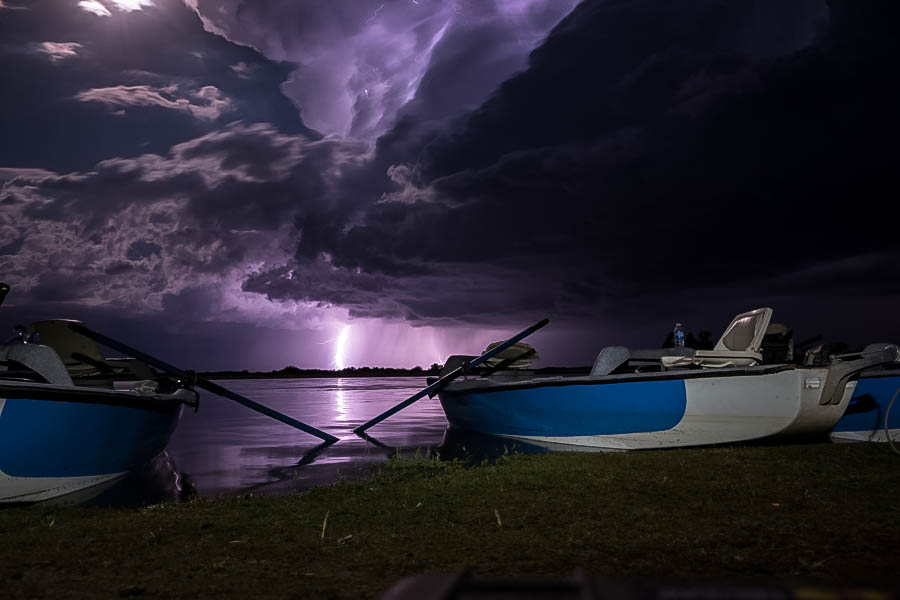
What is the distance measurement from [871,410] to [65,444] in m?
13.2

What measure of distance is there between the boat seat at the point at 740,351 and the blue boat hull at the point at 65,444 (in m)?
8.41

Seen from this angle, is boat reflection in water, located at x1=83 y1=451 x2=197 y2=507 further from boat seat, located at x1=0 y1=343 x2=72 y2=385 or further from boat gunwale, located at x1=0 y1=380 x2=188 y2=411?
boat seat, located at x1=0 y1=343 x2=72 y2=385

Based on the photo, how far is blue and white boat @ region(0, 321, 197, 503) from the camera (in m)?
7.29

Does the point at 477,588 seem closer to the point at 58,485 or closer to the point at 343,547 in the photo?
the point at 343,547

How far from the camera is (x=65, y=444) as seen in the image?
7.88m

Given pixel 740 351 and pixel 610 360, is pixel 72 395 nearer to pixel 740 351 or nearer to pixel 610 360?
pixel 610 360

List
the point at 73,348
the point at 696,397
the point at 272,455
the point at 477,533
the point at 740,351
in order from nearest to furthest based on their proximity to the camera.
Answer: the point at 477,533 → the point at 696,397 → the point at 740,351 → the point at 73,348 → the point at 272,455

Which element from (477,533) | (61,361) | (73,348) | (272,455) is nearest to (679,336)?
(477,533)

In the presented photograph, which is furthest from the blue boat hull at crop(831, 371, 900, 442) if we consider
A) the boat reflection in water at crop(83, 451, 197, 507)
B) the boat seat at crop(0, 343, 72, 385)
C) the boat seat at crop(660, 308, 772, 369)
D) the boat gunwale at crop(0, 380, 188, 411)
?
the boat seat at crop(0, 343, 72, 385)

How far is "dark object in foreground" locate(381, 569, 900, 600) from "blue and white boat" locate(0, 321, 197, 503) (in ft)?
25.9

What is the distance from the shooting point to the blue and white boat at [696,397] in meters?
9.45

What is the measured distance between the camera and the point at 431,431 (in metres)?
19.9

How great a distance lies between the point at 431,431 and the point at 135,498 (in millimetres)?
11884

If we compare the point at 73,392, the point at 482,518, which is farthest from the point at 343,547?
the point at 73,392
